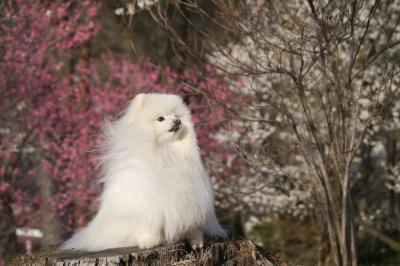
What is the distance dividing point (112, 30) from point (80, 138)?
179 inches

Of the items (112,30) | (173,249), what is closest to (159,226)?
(173,249)

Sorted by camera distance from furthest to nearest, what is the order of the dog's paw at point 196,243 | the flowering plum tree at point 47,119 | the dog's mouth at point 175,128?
the flowering plum tree at point 47,119
the dog's paw at point 196,243
the dog's mouth at point 175,128

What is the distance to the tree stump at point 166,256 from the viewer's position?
3.45 metres

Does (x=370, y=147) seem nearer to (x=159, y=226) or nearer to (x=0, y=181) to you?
(x=0, y=181)

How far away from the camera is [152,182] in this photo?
3.47m

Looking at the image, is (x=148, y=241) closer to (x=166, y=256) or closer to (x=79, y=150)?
(x=166, y=256)

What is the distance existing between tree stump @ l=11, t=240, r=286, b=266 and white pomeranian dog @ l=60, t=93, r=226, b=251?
0.07 metres

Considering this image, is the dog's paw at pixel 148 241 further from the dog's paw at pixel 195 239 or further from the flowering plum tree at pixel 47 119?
the flowering plum tree at pixel 47 119

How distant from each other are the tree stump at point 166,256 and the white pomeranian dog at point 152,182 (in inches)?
2.6

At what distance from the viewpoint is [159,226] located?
3492 mm

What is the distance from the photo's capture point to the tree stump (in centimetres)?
345

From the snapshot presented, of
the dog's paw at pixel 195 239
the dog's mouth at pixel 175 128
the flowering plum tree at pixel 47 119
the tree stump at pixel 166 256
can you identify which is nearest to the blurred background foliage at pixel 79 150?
the flowering plum tree at pixel 47 119

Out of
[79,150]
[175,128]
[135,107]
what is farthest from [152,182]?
[79,150]

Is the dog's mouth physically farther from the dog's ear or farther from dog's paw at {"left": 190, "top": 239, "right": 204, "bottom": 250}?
dog's paw at {"left": 190, "top": 239, "right": 204, "bottom": 250}
